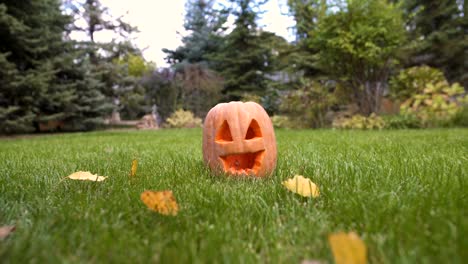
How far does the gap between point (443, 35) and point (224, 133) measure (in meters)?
12.7

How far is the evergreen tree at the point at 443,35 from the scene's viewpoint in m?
11.7

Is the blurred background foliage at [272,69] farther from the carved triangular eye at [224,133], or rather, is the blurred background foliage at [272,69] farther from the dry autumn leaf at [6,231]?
the dry autumn leaf at [6,231]

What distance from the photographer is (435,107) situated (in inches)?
280

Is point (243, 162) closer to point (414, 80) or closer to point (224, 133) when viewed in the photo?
point (224, 133)

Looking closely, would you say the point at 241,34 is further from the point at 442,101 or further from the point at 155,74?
the point at 442,101

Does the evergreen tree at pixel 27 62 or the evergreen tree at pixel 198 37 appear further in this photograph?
the evergreen tree at pixel 198 37

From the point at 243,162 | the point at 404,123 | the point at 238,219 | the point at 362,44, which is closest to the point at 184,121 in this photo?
the point at 362,44

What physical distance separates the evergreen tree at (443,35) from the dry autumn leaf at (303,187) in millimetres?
12291

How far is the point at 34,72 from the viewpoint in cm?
813

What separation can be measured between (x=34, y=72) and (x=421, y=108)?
956cm

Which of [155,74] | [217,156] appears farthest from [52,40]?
[217,156]

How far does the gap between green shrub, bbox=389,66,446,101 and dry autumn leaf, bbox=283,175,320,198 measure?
26.6 feet

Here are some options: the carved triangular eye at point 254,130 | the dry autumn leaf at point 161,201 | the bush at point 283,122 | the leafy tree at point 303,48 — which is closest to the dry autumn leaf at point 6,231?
the dry autumn leaf at point 161,201

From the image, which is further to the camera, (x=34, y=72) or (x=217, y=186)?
(x=34, y=72)
